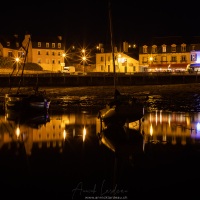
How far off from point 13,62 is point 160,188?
99976 millimetres

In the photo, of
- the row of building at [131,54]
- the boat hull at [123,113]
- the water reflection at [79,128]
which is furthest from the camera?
the row of building at [131,54]

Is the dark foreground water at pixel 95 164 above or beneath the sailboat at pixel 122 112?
beneath

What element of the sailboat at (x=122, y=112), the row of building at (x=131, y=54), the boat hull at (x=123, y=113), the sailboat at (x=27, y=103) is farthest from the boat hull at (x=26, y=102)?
the row of building at (x=131, y=54)

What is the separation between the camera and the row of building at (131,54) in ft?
387

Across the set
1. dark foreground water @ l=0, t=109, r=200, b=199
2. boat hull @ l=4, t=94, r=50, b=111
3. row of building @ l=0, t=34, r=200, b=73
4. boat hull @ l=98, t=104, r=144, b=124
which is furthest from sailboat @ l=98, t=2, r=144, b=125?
row of building @ l=0, t=34, r=200, b=73

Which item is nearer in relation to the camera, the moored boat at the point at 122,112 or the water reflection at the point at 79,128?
the water reflection at the point at 79,128

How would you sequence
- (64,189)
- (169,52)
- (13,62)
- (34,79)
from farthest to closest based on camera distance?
(169,52)
(13,62)
(34,79)
(64,189)

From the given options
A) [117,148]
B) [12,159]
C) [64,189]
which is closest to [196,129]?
[117,148]

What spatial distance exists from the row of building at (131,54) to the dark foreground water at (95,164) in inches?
3423

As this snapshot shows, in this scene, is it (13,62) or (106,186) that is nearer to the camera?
(106,186)

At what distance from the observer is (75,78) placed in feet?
302

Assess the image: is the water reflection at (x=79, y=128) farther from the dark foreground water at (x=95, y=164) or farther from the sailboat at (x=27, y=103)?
the sailboat at (x=27, y=103)

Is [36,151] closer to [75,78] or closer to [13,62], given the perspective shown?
[75,78]

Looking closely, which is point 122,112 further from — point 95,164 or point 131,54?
point 131,54
